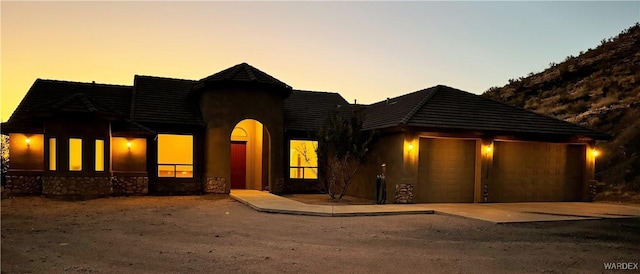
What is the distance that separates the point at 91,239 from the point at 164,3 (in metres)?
11.0

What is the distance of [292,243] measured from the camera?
24.2 feet

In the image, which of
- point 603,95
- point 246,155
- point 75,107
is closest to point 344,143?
point 246,155

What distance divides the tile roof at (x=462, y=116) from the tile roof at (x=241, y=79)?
Answer: 439 cm

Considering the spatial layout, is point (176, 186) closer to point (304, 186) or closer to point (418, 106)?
point (304, 186)

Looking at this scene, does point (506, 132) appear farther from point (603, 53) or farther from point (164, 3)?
point (603, 53)

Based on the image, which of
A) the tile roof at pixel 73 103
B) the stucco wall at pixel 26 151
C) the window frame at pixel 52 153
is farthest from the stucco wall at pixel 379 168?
the stucco wall at pixel 26 151

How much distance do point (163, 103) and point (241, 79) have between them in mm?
4175

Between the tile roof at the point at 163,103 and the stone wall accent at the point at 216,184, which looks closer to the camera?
the stone wall accent at the point at 216,184

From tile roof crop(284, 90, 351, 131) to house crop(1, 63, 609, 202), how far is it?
0.19 m

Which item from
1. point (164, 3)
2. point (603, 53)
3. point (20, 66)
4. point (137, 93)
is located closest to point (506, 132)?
point (164, 3)

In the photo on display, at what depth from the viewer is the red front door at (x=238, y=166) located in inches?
787

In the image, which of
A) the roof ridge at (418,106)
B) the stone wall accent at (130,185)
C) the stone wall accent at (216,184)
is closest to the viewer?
the roof ridge at (418,106)

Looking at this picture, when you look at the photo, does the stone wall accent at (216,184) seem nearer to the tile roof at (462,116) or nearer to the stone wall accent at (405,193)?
the tile roof at (462,116)

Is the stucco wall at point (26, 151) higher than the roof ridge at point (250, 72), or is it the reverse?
the roof ridge at point (250, 72)
